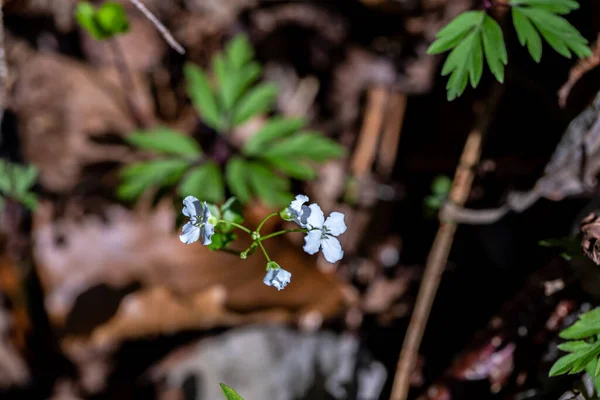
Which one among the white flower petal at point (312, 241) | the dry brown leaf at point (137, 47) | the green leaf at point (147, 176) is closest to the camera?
the white flower petal at point (312, 241)

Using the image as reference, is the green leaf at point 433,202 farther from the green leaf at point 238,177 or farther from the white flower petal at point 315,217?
the white flower petal at point 315,217

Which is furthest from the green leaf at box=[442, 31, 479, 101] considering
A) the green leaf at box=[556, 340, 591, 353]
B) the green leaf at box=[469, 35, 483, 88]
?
the green leaf at box=[556, 340, 591, 353]

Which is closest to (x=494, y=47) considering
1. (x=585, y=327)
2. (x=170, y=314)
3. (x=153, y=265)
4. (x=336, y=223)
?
(x=336, y=223)

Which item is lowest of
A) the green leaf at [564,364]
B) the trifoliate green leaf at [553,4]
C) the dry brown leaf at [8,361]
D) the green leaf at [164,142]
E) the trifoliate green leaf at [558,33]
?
the dry brown leaf at [8,361]

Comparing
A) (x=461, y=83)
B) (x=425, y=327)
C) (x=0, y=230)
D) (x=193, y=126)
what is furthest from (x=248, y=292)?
(x=461, y=83)

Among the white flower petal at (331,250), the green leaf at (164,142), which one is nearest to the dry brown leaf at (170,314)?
the green leaf at (164,142)

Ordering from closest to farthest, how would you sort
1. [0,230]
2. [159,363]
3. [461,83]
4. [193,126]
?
[461,83] → [159,363] → [0,230] → [193,126]

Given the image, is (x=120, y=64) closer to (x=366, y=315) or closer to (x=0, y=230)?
(x=0, y=230)
